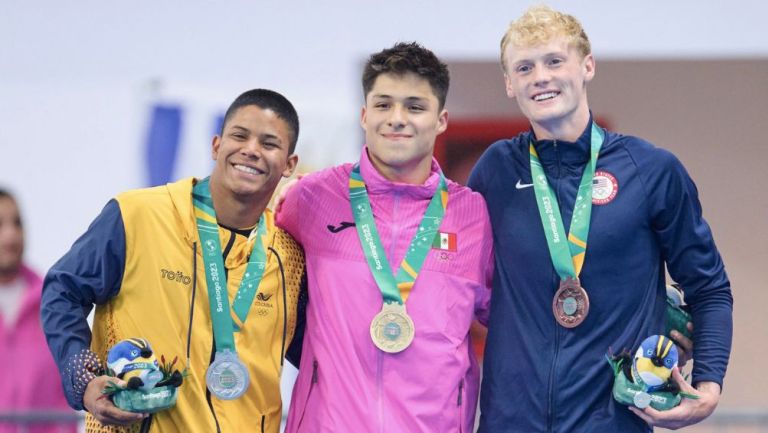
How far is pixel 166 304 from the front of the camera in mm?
3402

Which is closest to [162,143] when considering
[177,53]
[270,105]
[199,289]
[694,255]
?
[177,53]

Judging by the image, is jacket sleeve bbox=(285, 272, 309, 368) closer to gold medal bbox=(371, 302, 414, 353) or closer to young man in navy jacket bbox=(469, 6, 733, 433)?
gold medal bbox=(371, 302, 414, 353)

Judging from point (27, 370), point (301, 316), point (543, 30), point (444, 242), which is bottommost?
point (27, 370)

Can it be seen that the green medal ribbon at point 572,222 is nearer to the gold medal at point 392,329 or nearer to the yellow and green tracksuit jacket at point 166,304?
the gold medal at point 392,329

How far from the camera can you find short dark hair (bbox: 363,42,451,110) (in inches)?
144

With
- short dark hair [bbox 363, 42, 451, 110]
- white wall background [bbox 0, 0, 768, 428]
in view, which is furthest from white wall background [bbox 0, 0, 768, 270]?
short dark hair [bbox 363, 42, 451, 110]

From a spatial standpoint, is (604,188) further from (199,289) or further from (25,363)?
(25,363)

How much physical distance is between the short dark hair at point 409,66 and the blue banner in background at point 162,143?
2.87 metres

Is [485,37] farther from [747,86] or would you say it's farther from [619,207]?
[619,207]

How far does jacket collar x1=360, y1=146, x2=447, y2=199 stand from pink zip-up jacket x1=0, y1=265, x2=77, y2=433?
267 centimetres

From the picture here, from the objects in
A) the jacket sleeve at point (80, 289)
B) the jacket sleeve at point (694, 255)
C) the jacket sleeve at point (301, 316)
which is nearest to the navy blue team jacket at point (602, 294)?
the jacket sleeve at point (694, 255)

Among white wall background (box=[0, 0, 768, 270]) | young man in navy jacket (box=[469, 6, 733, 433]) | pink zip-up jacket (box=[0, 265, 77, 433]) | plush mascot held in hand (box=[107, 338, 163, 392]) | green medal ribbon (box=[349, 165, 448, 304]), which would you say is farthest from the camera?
white wall background (box=[0, 0, 768, 270])

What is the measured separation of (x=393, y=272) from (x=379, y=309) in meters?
0.13

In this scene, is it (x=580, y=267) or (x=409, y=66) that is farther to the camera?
(x=409, y=66)
